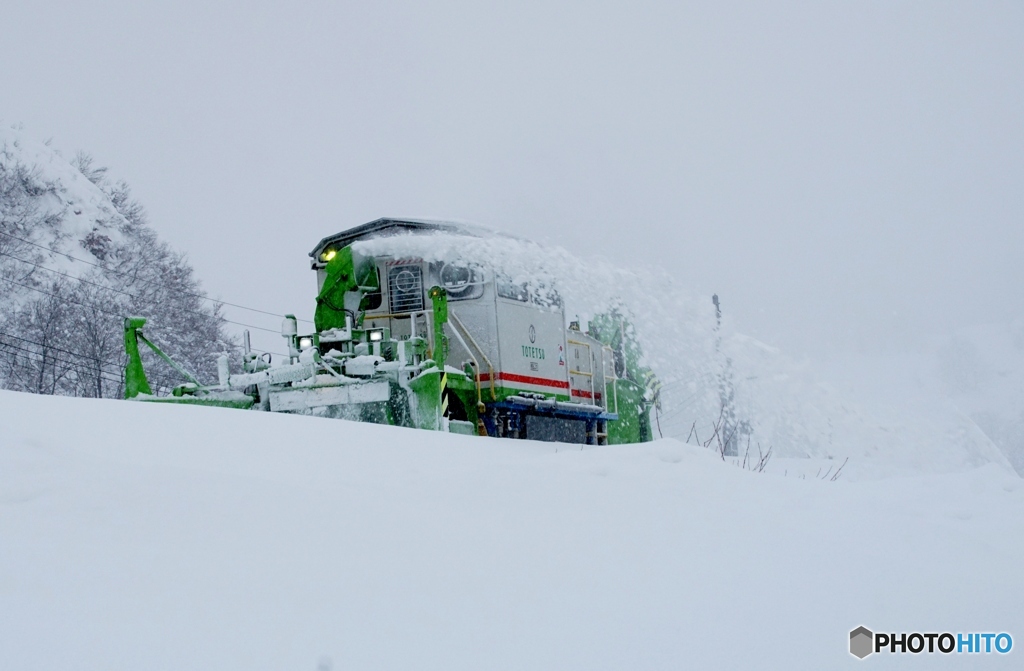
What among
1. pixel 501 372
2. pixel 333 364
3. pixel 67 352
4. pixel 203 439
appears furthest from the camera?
pixel 67 352

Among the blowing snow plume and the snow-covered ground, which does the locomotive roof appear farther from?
the snow-covered ground

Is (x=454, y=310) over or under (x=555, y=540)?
over

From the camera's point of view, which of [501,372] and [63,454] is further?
[501,372]

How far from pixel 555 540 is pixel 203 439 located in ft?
8.04

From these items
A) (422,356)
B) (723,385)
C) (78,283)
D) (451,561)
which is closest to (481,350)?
(422,356)

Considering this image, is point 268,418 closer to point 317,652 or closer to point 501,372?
point 317,652

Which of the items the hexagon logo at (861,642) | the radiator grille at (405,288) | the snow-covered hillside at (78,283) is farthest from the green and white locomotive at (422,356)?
the snow-covered hillside at (78,283)

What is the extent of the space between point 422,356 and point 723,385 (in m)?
3.47

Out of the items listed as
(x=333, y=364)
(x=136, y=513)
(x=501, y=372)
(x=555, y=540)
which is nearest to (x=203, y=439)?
(x=136, y=513)

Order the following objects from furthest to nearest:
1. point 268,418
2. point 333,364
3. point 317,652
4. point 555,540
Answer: point 333,364 < point 268,418 < point 555,540 < point 317,652

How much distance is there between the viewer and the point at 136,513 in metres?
4.29

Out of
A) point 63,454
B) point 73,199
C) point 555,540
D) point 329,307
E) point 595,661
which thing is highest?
point 73,199

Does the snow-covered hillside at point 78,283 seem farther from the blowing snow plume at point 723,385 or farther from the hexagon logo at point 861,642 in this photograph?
the hexagon logo at point 861,642

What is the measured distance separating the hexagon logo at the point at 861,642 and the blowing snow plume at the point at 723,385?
209 inches
